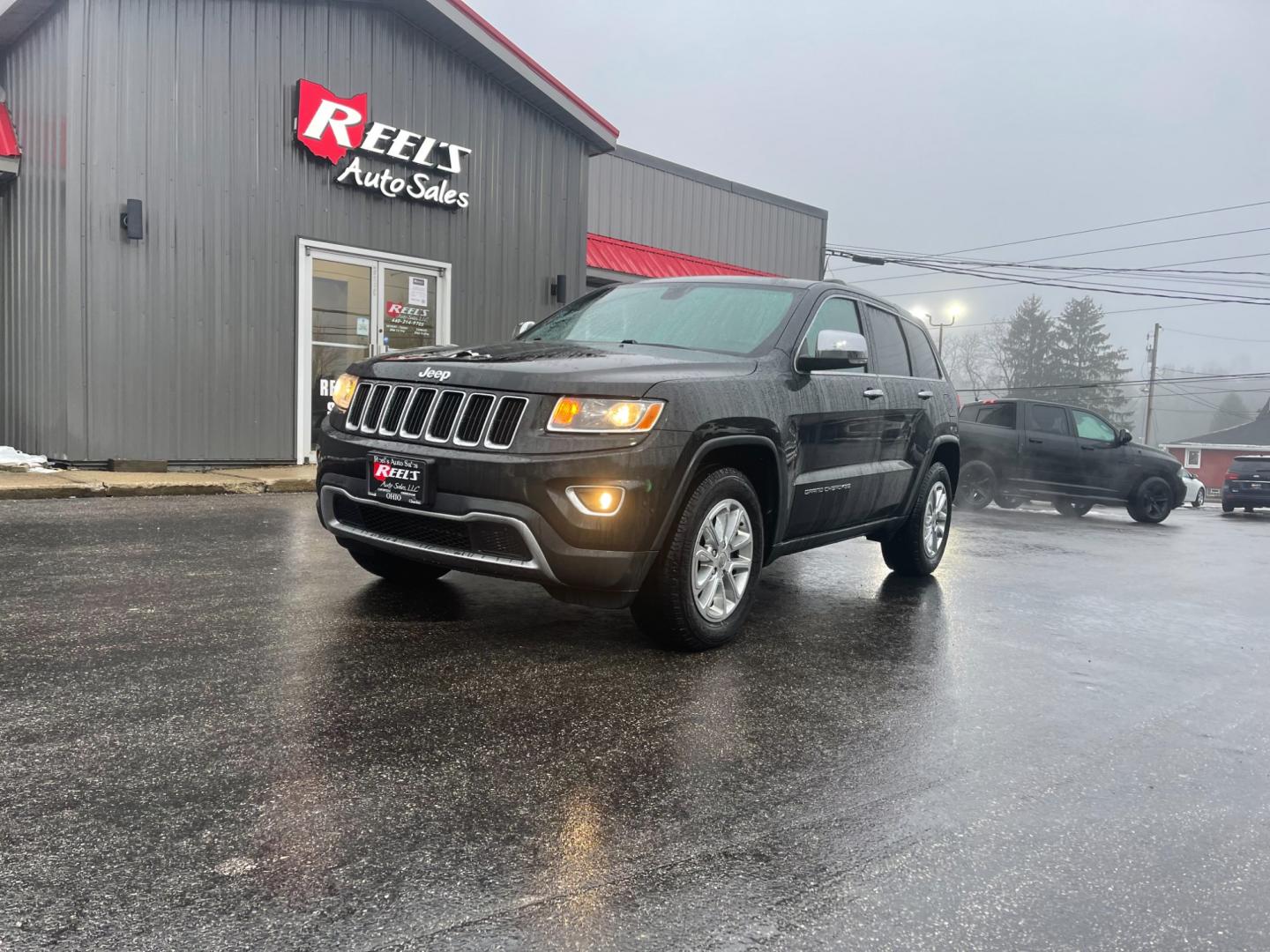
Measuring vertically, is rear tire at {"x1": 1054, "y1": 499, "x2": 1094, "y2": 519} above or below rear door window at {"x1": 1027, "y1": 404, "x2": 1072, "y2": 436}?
below

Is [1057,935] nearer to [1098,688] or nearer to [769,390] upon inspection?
[1098,688]

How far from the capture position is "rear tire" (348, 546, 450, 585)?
545cm

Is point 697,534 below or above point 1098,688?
above

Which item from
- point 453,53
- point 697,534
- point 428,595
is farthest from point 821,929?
point 453,53

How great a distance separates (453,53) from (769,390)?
422 inches

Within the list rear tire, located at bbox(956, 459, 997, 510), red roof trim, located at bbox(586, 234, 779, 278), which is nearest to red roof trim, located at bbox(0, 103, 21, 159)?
red roof trim, located at bbox(586, 234, 779, 278)

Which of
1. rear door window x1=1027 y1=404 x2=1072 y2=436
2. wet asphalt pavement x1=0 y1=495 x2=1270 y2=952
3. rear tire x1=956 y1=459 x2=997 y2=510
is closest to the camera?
wet asphalt pavement x1=0 y1=495 x2=1270 y2=952

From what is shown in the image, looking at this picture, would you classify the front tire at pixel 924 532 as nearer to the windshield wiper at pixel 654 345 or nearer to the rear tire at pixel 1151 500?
the windshield wiper at pixel 654 345

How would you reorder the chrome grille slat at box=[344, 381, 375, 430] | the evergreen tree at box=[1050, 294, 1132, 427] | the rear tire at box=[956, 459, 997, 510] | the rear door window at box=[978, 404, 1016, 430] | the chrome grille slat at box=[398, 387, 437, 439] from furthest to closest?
1. the evergreen tree at box=[1050, 294, 1132, 427]
2. the rear door window at box=[978, 404, 1016, 430]
3. the rear tire at box=[956, 459, 997, 510]
4. the chrome grille slat at box=[344, 381, 375, 430]
5. the chrome grille slat at box=[398, 387, 437, 439]

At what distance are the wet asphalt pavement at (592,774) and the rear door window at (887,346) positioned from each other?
1.57 meters

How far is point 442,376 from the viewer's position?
4.58 meters

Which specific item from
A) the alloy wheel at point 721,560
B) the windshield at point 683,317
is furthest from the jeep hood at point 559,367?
the alloy wheel at point 721,560

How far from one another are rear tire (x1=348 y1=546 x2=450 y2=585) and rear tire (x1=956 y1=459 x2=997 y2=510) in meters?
11.6

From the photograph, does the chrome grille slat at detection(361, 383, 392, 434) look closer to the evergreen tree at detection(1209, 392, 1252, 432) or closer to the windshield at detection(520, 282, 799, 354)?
the windshield at detection(520, 282, 799, 354)
